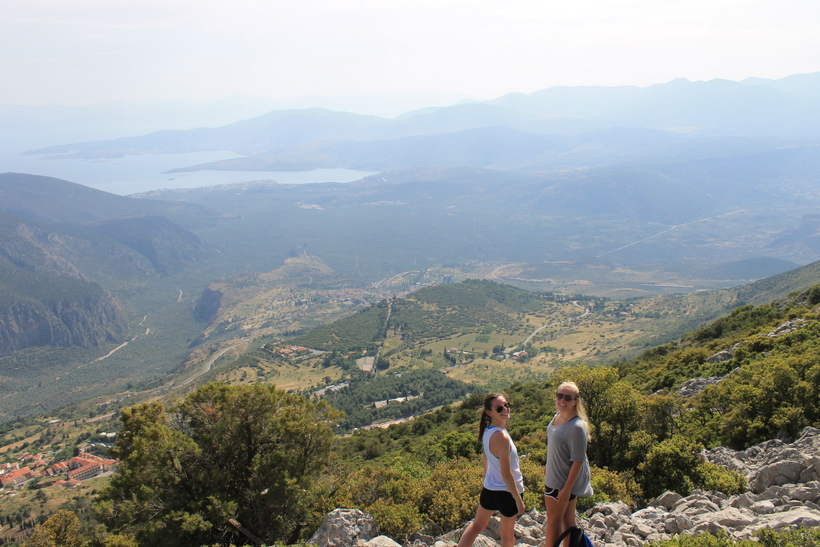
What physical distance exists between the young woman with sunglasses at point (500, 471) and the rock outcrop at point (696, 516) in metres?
2.25

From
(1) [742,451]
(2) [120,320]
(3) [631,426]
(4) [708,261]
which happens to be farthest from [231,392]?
(4) [708,261]

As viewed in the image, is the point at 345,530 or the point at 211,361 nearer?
the point at 345,530

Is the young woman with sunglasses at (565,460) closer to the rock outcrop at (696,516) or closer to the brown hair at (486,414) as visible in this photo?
the brown hair at (486,414)

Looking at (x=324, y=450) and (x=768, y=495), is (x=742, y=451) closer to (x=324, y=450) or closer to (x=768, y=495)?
(x=768, y=495)

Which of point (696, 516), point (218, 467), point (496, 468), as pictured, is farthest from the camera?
point (218, 467)

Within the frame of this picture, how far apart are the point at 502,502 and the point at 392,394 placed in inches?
2456

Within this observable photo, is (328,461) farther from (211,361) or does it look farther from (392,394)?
(211,361)

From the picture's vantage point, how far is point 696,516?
9.78m

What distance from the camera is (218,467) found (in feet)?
48.5

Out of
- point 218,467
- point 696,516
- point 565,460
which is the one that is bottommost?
point 218,467

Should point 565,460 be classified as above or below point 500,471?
above

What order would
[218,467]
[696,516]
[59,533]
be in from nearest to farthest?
[696,516]
[59,533]
[218,467]

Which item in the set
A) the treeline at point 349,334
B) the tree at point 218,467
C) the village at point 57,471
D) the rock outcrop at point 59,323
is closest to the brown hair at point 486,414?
the tree at point 218,467

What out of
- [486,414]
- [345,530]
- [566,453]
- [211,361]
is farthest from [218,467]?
[211,361]
